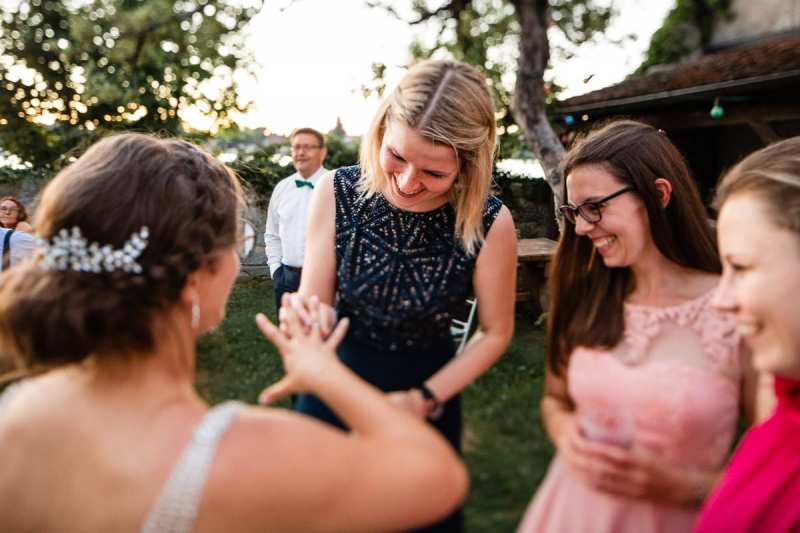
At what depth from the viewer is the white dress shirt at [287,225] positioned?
5.51 meters

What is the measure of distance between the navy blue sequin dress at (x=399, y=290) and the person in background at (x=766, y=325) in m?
0.84

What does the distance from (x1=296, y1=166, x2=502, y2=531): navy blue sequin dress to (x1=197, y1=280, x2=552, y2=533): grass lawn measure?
6.11 ft

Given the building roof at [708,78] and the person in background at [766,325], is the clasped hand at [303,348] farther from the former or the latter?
the building roof at [708,78]

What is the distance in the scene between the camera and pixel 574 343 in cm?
187

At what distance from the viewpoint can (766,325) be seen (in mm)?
1215

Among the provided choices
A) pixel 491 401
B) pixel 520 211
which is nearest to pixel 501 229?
pixel 491 401

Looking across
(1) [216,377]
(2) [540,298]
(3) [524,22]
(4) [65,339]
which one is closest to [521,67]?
(3) [524,22]

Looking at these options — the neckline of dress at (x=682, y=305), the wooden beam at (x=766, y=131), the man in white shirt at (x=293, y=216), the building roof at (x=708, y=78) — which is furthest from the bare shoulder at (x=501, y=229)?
the wooden beam at (x=766, y=131)

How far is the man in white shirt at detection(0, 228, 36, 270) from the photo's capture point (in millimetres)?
5289

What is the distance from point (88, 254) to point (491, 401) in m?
4.58

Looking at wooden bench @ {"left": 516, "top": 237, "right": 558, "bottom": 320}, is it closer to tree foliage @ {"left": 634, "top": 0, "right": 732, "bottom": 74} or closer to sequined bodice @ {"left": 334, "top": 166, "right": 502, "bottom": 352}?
sequined bodice @ {"left": 334, "top": 166, "right": 502, "bottom": 352}

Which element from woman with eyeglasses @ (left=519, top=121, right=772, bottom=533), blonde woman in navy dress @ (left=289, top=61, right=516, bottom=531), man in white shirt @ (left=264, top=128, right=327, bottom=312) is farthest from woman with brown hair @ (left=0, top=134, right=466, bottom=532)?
man in white shirt @ (left=264, top=128, right=327, bottom=312)

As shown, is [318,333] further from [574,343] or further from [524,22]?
[524,22]

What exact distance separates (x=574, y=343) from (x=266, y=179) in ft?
32.4
